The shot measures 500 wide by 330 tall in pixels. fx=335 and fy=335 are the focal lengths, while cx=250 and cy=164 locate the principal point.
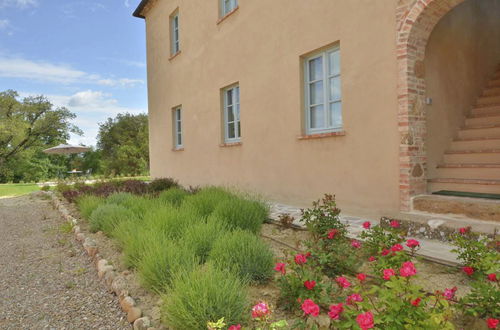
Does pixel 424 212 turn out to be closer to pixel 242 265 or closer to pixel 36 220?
pixel 242 265

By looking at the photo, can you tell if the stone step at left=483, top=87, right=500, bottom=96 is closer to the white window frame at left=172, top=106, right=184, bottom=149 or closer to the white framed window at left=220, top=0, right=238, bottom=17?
the white framed window at left=220, top=0, right=238, bottom=17

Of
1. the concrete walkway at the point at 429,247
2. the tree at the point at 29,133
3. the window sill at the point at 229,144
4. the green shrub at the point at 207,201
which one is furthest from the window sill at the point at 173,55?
the tree at the point at 29,133

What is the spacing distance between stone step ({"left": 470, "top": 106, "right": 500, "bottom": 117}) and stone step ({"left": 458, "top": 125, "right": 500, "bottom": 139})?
1.08 feet

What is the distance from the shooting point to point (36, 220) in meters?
6.52

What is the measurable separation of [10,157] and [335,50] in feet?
112

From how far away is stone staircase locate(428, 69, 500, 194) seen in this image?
4.21 metres

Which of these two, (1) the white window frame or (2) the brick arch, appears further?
(1) the white window frame

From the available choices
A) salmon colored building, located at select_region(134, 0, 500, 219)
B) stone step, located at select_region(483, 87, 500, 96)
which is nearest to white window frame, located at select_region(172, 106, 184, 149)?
salmon colored building, located at select_region(134, 0, 500, 219)

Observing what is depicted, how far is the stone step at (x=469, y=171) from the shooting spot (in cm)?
420

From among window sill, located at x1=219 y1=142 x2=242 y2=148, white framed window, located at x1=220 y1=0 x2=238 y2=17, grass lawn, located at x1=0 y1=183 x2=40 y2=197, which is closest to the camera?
window sill, located at x1=219 y1=142 x2=242 y2=148

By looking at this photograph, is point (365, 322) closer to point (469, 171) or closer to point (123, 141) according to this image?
point (469, 171)

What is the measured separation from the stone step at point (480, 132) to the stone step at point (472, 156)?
0.33 metres

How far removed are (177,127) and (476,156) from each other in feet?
27.2

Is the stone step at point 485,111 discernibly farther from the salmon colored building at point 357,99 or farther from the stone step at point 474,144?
the stone step at point 474,144
